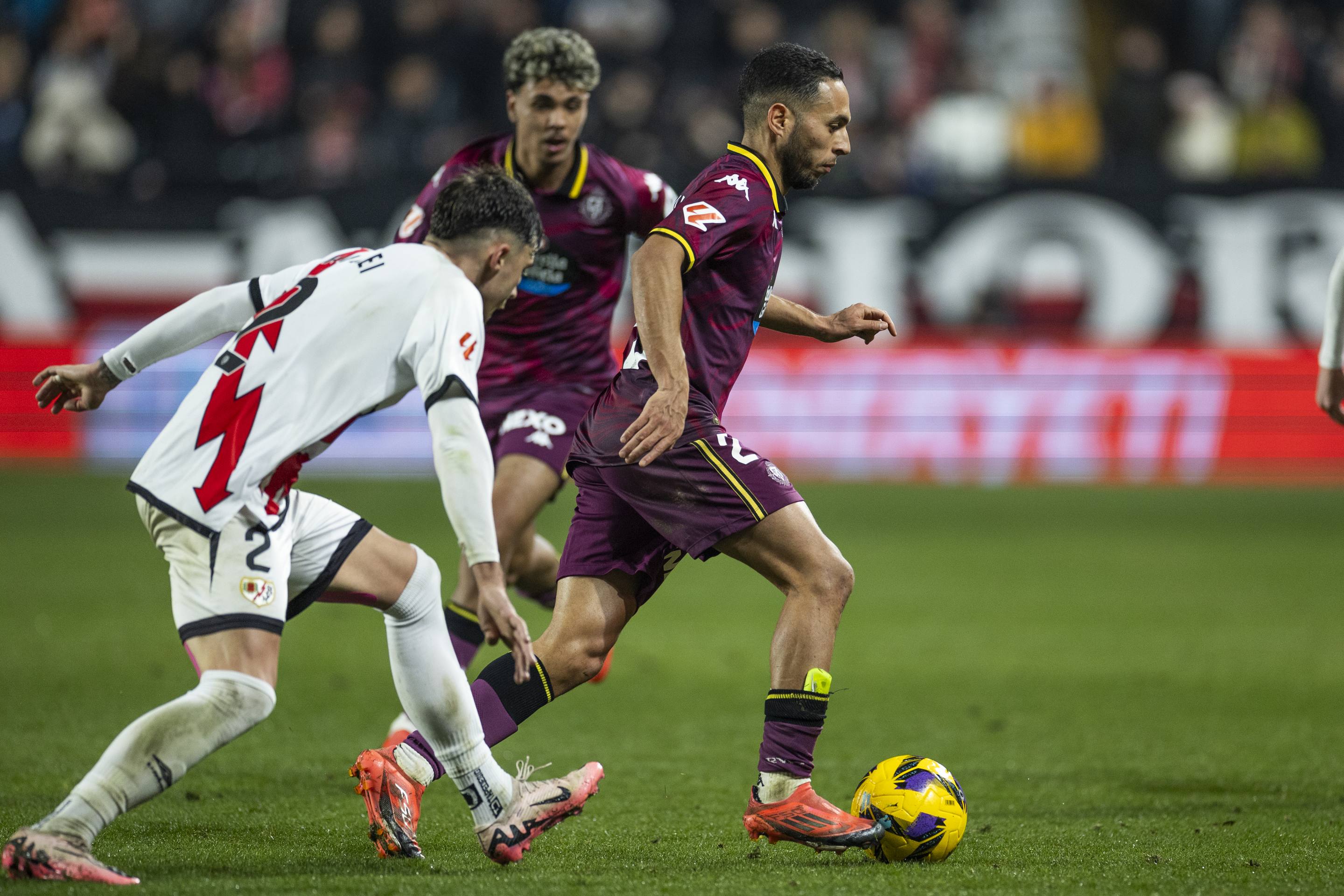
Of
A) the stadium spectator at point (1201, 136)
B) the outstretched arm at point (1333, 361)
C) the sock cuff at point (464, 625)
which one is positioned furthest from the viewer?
the stadium spectator at point (1201, 136)

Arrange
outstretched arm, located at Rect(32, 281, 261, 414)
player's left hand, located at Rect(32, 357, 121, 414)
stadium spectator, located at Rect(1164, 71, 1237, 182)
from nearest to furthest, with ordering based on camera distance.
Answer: outstretched arm, located at Rect(32, 281, 261, 414)
player's left hand, located at Rect(32, 357, 121, 414)
stadium spectator, located at Rect(1164, 71, 1237, 182)

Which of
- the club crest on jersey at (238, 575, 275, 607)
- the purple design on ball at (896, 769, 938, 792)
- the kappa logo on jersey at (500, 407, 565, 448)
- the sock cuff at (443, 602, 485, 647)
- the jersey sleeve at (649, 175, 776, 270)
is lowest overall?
the sock cuff at (443, 602, 485, 647)

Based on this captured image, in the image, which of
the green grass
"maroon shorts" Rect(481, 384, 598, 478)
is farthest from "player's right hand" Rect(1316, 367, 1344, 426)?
"maroon shorts" Rect(481, 384, 598, 478)

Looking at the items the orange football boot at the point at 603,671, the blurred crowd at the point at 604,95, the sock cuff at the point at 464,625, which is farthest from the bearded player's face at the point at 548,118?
the blurred crowd at the point at 604,95

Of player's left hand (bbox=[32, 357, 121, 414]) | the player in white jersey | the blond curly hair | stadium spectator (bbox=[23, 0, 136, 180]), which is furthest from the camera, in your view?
stadium spectator (bbox=[23, 0, 136, 180])

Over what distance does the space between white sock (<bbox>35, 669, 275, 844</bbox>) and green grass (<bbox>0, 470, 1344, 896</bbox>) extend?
0.21m

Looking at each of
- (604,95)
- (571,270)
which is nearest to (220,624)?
(571,270)

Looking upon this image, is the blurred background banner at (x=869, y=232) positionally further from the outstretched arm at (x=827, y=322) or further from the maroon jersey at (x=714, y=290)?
the maroon jersey at (x=714, y=290)

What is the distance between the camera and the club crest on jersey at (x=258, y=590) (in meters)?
3.88

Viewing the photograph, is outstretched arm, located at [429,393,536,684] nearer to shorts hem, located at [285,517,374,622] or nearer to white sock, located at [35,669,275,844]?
shorts hem, located at [285,517,374,622]

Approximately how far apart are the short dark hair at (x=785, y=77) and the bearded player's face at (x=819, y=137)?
3 centimetres

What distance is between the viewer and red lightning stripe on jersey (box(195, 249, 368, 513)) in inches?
153

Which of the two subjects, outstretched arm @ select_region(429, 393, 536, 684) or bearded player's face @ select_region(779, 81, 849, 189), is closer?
outstretched arm @ select_region(429, 393, 536, 684)

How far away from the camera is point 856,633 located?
8.34 meters
